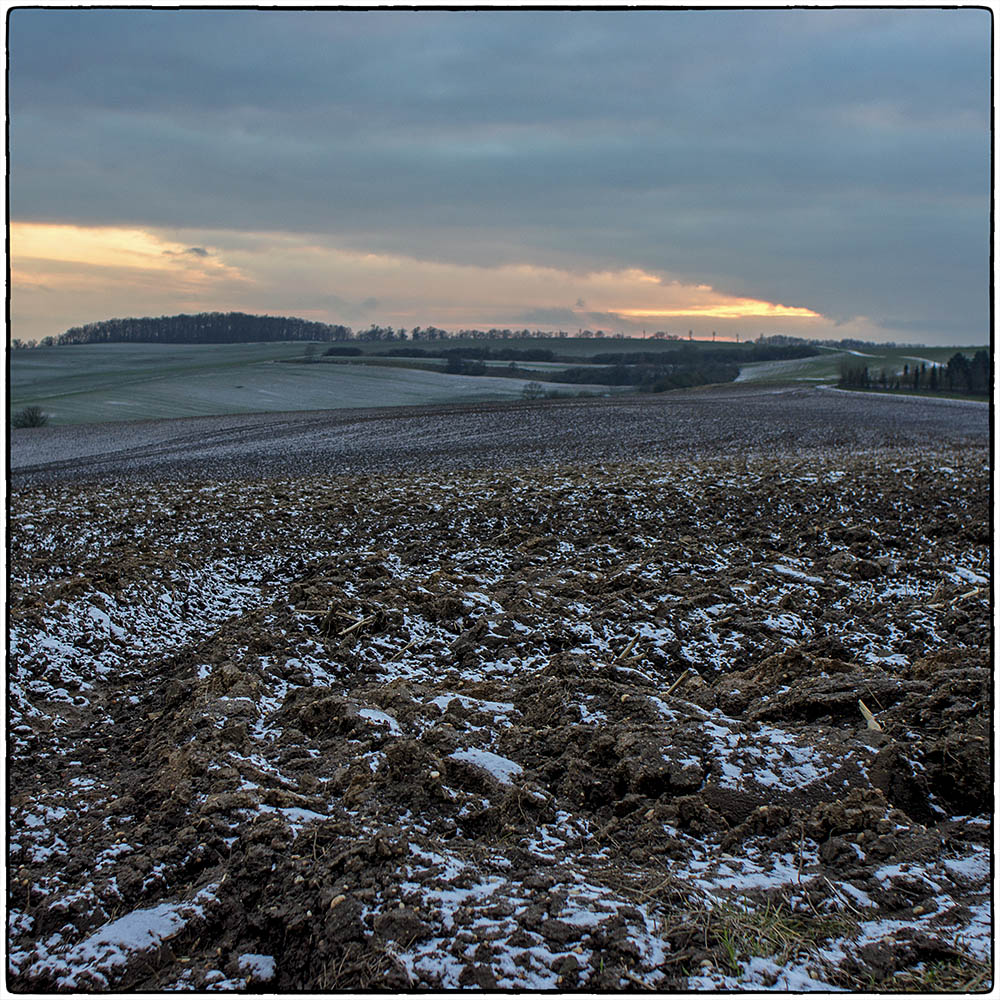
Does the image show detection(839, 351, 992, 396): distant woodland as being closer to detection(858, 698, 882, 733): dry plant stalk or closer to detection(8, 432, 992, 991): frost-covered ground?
detection(8, 432, 992, 991): frost-covered ground

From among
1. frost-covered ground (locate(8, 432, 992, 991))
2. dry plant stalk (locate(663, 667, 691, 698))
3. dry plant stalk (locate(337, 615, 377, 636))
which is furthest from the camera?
dry plant stalk (locate(337, 615, 377, 636))

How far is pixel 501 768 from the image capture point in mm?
4367

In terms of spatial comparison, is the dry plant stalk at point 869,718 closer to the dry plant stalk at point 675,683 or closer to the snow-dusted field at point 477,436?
the dry plant stalk at point 675,683

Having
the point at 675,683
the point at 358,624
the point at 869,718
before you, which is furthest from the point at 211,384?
the point at 869,718

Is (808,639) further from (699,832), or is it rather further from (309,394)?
(309,394)

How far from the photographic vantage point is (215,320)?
177 feet

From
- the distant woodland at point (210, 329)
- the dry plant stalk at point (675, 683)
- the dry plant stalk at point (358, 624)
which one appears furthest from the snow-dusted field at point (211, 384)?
the dry plant stalk at point (675, 683)

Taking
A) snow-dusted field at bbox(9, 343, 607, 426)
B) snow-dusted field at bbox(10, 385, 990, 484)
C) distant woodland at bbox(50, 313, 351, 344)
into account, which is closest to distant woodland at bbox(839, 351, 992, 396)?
snow-dusted field at bbox(10, 385, 990, 484)

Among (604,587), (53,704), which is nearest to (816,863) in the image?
(604,587)

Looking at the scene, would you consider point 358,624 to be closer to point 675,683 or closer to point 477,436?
point 675,683

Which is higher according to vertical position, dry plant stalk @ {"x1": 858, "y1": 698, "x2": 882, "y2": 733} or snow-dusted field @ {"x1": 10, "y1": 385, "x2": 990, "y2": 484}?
snow-dusted field @ {"x1": 10, "y1": 385, "x2": 990, "y2": 484}

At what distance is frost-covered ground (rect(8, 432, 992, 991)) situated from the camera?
2.99m

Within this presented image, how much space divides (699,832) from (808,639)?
11.3ft

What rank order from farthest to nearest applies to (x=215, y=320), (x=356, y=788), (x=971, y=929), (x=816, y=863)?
(x=215, y=320) < (x=356, y=788) < (x=816, y=863) < (x=971, y=929)
